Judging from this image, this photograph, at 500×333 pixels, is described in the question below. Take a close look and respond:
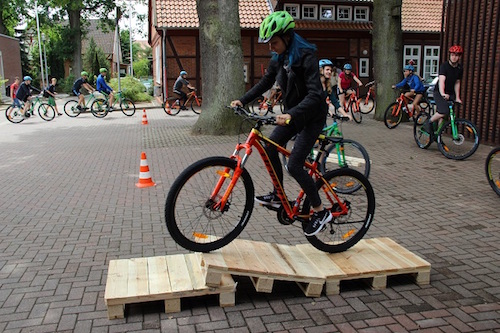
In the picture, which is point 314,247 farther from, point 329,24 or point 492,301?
point 329,24

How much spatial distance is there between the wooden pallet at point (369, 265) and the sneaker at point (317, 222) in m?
0.22

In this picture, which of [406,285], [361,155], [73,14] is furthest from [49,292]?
[73,14]

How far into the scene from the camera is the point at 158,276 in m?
3.76

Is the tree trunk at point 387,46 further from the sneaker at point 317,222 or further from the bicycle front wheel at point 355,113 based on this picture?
the sneaker at point 317,222

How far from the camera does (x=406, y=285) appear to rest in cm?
406

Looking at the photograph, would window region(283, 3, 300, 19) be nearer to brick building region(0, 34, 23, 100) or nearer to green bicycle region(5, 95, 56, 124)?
green bicycle region(5, 95, 56, 124)

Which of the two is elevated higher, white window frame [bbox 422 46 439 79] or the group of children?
white window frame [bbox 422 46 439 79]

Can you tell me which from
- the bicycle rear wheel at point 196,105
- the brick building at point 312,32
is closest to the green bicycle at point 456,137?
the bicycle rear wheel at point 196,105

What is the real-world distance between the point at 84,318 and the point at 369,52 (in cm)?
2901

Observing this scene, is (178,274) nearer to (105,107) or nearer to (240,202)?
(240,202)

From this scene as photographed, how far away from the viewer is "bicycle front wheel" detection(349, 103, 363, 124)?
52.8 feet

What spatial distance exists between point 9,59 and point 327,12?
26.2 m

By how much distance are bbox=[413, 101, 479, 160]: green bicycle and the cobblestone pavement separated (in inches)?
9.8

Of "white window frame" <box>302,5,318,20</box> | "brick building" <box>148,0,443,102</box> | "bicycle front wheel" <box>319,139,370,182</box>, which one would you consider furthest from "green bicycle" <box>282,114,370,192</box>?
"white window frame" <box>302,5,318,20</box>
